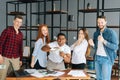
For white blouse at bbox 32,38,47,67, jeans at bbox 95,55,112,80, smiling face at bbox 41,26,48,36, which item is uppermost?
smiling face at bbox 41,26,48,36

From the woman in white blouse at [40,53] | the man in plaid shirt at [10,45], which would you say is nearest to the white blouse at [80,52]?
the woman in white blouse at [40,53]

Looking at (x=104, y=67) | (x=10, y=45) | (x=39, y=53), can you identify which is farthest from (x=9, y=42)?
(x=104, y=67)

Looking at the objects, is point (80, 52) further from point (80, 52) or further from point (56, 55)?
point (56, 55)

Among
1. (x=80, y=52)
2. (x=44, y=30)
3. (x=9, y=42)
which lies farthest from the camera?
(x=80, y=52)

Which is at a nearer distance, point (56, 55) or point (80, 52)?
point (56, 55)

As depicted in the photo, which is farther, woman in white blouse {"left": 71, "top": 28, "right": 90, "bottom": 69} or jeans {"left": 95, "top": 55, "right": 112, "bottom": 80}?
woman in white blouse {"left": 71, "top": 28, "right": 90, "bottom": 69}

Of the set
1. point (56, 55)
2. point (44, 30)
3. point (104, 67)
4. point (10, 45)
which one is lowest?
point (104, 67)

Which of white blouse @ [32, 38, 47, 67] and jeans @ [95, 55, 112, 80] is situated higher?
white blouse @ [32, 38, 47, 67]

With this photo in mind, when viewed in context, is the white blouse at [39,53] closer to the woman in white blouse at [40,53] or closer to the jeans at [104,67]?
the woman in white blouse at [40,53]

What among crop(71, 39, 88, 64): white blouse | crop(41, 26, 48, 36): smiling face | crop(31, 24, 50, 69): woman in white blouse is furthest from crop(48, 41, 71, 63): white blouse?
crop(71, 39, 88, 64): white blouse

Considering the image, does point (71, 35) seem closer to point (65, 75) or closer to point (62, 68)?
point (62, 68)

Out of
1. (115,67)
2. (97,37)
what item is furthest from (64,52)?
(115,67)

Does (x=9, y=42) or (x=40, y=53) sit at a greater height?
(x=9, y=42)

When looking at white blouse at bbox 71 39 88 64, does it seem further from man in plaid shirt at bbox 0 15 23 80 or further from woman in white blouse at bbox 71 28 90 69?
man in plaid shirt at bbox 0 15 23 80
